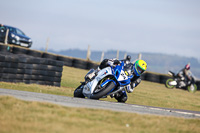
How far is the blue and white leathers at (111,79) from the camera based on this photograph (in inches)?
346

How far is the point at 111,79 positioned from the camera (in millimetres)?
8891

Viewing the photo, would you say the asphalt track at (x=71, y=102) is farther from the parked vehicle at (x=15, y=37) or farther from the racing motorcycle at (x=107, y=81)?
the parked vehicle at (x=15, y=37)

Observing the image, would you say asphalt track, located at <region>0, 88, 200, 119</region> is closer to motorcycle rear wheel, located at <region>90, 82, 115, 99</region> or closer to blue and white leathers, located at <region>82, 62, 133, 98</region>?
motorcycle rear wheel, located at <region>90, 82, 115, 99</region>

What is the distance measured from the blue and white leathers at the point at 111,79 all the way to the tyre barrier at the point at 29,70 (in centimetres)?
394

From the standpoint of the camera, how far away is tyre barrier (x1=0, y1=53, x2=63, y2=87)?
11977mm

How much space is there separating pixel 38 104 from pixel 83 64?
748 inches

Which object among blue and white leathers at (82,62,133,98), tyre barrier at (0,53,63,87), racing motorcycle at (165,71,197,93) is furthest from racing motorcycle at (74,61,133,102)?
racing motorcycle at (165,71,197,93)

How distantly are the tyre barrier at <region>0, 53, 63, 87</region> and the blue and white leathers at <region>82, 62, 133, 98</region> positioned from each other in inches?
155

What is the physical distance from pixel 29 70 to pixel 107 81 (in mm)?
4579

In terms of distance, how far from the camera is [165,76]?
24.8 meters

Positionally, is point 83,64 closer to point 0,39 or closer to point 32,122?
point 0,39

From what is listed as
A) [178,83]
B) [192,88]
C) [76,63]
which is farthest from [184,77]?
[76,63]

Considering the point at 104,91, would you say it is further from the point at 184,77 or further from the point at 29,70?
the point at 184,77

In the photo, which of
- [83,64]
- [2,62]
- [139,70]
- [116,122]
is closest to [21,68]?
[2,62]
